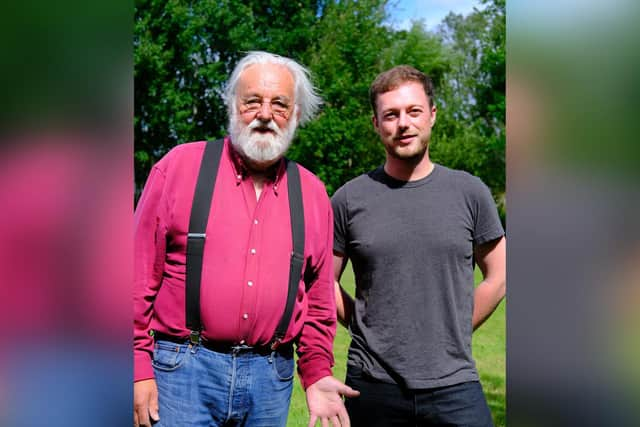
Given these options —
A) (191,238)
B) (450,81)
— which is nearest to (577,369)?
(191,238)

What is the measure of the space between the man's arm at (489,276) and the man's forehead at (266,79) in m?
1.05

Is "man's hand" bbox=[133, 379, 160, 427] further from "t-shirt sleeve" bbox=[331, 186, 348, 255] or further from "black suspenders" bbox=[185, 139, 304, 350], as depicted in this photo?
"t-shirt sleeve" bbox=[331, 186, 348, 255]

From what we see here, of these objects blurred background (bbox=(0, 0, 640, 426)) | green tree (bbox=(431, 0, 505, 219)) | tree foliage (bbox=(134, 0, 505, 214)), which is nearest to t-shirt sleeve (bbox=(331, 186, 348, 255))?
blurred background (bbox=(0, 0, 640, 426))

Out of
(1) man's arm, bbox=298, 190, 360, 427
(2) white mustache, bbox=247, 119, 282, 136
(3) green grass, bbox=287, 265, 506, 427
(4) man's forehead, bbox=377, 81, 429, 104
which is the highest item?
(4) man's forehead, bbox=377, 81, 429, 104

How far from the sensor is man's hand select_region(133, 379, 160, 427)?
223 cm

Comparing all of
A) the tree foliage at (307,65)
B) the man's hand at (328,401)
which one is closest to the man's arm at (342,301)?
the man's hand at (328,401)

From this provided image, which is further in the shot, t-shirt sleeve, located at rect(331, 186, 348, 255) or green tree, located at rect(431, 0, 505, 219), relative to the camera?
green tree, located at rect(431, 0, 505, 219)

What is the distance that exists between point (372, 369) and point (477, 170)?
102ft

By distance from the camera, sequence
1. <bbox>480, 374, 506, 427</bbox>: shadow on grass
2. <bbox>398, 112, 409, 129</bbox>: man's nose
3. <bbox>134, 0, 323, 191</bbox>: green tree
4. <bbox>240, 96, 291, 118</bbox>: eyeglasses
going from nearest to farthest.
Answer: <bbox>240, 96, 291, 118</bbox>: eyeglasses, <bbox>398, 112, 409, 129</bbox>: man's nose, <bbox>480, 374, 506, 427</bbox>: shadow on grass, <bbox>134, 0, 323, 191</bbox>: green tree

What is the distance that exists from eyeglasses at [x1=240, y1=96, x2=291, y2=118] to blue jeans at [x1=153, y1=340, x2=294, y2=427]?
91 centimetres

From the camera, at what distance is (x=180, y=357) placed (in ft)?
7.66

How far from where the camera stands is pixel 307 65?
90.9 ft

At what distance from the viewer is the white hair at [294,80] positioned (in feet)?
8.53

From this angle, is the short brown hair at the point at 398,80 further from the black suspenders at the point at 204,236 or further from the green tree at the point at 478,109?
the green tree at the point at 478,109
